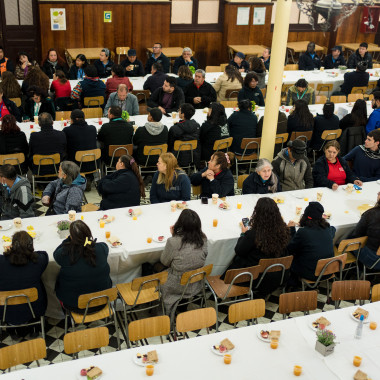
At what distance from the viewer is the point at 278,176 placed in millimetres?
8109

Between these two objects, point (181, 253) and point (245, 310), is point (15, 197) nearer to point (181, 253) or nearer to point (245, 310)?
point (181, 253)

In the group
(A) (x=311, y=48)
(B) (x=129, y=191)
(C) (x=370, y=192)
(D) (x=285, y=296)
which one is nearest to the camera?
(D) (x=285, y=296)

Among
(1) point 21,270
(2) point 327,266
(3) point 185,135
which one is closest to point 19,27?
(3) point 185,135

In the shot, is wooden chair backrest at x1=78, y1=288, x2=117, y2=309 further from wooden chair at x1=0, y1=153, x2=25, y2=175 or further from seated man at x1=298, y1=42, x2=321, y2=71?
seated man at x1=298, y1=42, x2=321, y2=71

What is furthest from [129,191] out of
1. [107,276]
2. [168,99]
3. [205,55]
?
[205,55]

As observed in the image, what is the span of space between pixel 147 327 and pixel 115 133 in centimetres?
441

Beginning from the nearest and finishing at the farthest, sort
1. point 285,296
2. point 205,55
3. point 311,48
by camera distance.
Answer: point 285,296
point 311,48
point 205,55

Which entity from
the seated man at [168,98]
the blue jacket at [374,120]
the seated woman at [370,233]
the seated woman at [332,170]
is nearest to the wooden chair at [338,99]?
the blue jacket at [374,120]

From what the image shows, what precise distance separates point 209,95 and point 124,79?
1.80m

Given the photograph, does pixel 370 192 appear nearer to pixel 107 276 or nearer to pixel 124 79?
pixel 107 276

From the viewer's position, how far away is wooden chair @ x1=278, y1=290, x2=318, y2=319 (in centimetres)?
549

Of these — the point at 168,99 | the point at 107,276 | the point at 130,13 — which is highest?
the point at 130,13

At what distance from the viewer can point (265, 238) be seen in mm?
6141

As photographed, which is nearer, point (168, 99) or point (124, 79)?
point (168, 99)
